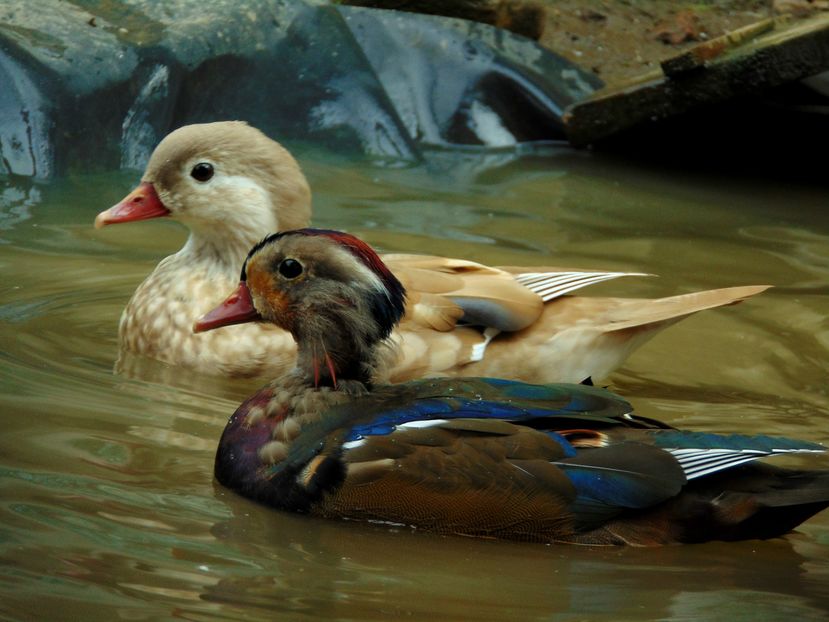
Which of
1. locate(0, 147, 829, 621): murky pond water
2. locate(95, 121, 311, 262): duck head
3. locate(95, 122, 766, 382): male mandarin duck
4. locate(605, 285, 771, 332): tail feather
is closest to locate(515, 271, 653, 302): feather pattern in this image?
locate(95, 122, 766, 382): male mandarin duck

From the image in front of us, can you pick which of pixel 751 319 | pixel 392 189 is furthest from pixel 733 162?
pixel 751 319

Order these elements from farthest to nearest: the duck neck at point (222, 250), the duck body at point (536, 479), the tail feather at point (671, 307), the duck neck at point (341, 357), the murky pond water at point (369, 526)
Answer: the duck neck at point (222, 250)
the tail feather at point (671, 307)
the duck neck at point (341, 357)
the duck body at point (536, 479)
the murky pond water at point (369, 526)

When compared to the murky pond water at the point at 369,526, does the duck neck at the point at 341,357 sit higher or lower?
higher

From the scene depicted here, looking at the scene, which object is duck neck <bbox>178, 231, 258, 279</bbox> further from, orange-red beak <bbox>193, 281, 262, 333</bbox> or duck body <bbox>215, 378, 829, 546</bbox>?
duck body <bbox>215, 378, 829, 546</bbox>

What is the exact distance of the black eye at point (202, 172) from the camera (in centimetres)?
578

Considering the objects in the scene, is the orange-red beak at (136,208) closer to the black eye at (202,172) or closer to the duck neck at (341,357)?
the black eye at (202,172)

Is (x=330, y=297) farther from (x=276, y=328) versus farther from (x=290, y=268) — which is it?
(x=276, y=328)

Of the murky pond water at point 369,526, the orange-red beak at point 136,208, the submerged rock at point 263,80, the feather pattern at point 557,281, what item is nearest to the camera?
the murky pond water at point 369,526

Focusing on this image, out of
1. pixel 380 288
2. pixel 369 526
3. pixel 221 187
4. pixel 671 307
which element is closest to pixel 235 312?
pixel 380 288

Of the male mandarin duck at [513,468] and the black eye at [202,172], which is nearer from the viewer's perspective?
the male mandarin duck at [513,468]

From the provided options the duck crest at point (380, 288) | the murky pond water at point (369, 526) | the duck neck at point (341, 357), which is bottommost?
the murky pond water at point (369, 526)

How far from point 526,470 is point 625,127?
18.4 feet

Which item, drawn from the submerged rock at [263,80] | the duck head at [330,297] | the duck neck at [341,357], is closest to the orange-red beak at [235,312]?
the duck head at [330,297]

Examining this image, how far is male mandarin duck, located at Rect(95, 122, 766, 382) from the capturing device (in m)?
5.24
